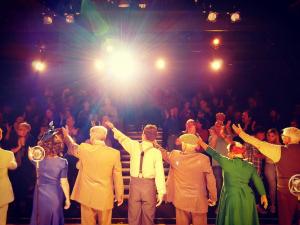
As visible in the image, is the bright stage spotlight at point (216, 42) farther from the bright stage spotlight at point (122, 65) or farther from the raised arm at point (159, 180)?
the raised arm at point (159, 180)

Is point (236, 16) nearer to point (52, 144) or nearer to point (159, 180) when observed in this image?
point (159, 180)

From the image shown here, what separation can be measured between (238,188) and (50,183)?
2.64 metres

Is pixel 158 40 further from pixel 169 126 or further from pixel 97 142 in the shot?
pixel 97 142

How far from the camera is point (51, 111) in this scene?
1011 centimetres

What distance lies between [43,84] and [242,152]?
36.3ft

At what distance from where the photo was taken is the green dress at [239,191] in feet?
16.1

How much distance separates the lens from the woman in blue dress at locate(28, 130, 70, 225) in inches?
194

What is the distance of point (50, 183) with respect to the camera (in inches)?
196

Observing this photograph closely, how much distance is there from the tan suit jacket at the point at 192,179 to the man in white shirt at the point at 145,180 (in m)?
0.24

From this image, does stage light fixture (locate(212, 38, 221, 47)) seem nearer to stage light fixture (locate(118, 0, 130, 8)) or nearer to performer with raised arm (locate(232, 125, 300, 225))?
stage light fixture (locate(118, 0, 130, 8))

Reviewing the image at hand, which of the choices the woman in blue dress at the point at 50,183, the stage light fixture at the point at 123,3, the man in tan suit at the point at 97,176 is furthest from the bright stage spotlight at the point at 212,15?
the woman in blue dress at the point at 50,183

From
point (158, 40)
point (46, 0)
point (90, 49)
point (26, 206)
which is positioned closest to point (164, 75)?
point (158, 40)

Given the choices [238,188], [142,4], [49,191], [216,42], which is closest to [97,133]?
[49,191]

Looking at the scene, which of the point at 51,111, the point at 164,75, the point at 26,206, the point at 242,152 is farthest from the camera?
the point at 164,75
